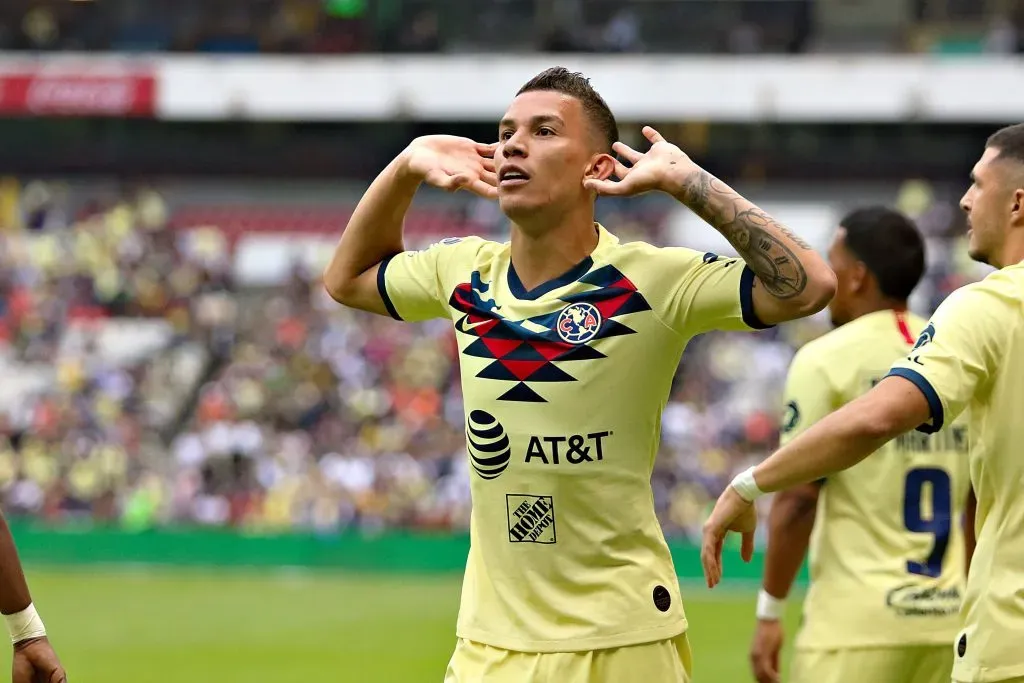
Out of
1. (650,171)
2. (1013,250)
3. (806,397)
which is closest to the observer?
(1013,250)

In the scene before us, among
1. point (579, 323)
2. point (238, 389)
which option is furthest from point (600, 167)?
point (238, 389)

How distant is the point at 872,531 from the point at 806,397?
0.58 m

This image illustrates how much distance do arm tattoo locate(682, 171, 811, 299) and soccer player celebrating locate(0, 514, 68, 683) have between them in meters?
2.56

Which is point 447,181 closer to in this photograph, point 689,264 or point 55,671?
point 689,264

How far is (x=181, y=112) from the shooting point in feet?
113

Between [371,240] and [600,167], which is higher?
[600,167]

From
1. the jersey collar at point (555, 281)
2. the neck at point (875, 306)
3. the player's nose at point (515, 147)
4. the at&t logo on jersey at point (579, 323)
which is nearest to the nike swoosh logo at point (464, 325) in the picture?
the jersey collar at point (555, 281)

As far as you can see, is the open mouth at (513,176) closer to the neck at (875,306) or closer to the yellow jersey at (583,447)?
→ the yellow jersey at (583,447)

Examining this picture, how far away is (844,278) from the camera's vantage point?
661 cm

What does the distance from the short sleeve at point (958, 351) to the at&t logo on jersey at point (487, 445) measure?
1.27m

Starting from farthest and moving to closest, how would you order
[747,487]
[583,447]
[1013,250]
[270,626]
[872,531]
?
[270,626] < [872,531] < [583,447] < [1013,250] < [747,487]

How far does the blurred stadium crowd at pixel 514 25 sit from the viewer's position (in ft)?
109

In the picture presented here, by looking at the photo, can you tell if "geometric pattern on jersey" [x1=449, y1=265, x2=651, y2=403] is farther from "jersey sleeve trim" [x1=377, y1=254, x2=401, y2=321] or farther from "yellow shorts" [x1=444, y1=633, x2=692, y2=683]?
"yellow shorts" [x1=444, y1=633, x2=692, y2=683]

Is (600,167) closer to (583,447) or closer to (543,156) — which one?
(543,156)
